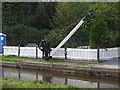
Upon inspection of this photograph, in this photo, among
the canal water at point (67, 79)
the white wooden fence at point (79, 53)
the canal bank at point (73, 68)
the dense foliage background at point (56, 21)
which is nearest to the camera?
the canal water at point (67, 79)

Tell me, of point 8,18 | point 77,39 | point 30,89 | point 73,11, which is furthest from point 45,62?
point 8,18

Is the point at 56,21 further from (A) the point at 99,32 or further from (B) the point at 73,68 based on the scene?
(B) the point at 73,68

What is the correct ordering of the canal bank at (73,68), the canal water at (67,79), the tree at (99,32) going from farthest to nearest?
the tree at (99,32), the canal bank at (73,68), the canal water at (67,79)

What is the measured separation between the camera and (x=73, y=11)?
2970 cm

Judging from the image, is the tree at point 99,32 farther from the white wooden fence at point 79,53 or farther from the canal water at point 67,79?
the canal water at point 67,79

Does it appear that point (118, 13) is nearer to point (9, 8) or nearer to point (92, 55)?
point (92, 55)

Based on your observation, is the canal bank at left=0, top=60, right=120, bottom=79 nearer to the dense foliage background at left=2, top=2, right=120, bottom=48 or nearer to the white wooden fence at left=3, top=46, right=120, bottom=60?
the white wooden fence at left=3, top=46, right=120, bottom=60

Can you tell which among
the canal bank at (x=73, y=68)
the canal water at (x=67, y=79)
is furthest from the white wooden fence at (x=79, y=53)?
the canal water at (x=67, y=79)

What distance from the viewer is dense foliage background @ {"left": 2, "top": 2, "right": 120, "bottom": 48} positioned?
Result: 73.2 ft

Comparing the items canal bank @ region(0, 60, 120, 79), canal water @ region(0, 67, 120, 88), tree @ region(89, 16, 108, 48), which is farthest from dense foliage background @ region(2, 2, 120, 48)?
canal water @ region(0, 67, 120, 88)

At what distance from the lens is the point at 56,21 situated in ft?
107

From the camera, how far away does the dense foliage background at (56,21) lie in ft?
73.2

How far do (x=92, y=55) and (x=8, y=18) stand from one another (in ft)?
70.6

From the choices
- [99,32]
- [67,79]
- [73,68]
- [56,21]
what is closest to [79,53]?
[99,32]
